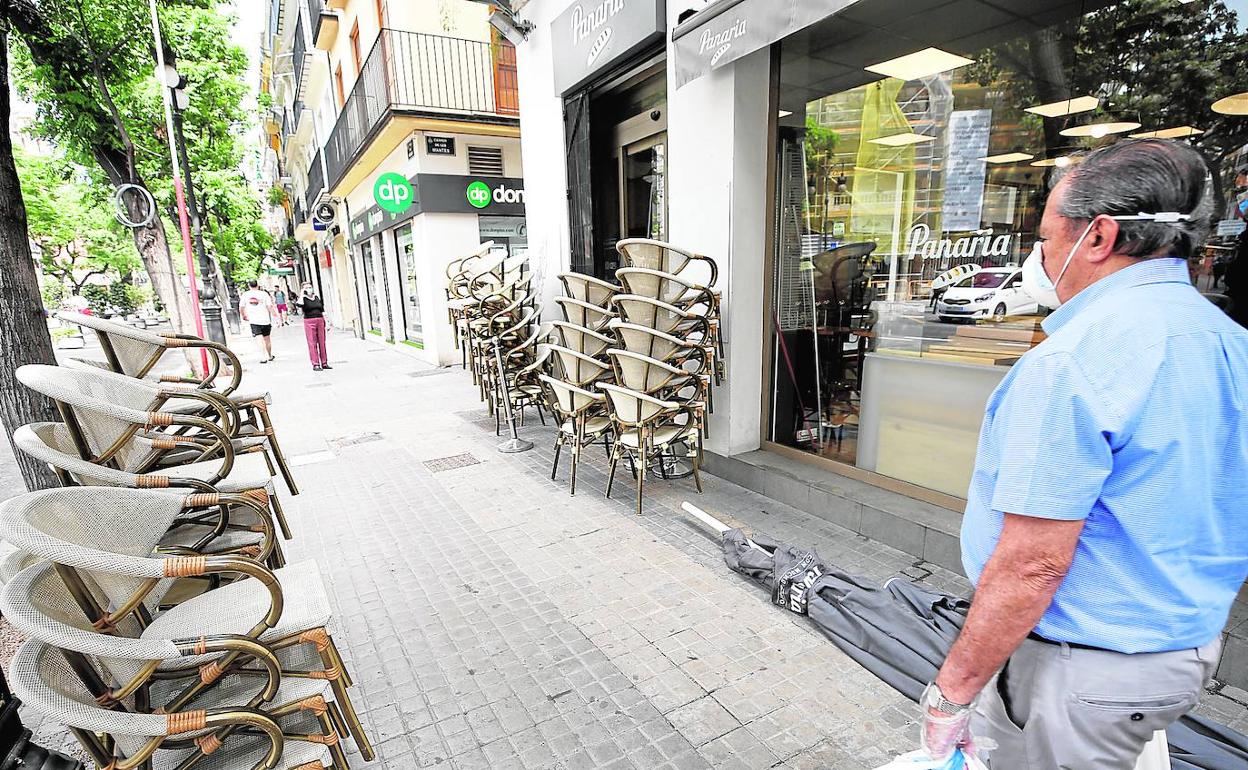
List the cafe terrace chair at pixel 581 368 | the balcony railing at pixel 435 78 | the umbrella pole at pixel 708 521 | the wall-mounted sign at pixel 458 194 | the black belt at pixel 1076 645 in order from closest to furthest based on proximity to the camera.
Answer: the black belt at pixel 1076 645 < the umbrella pole at pixel 708 521 < the cafe terrace chair at pixel 581 368 < the balcony railing at pixel 435 78 < the wall-mounted sign at pixel 458 194

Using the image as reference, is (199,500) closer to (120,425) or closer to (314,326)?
(120,425)

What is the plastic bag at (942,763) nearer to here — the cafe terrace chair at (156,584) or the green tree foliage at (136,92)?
the cafe terrace chair at (156,584)

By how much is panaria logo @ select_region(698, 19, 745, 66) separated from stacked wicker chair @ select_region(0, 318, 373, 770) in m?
3.62

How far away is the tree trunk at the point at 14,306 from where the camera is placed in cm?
281

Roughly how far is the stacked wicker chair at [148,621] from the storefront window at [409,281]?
10.9 metres

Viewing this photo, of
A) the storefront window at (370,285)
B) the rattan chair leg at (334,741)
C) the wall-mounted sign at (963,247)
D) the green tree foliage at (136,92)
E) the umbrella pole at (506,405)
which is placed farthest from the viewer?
the storefront window at (370,285)

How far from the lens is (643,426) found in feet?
14.5

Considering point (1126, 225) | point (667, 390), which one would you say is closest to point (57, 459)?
point (1126, 225)

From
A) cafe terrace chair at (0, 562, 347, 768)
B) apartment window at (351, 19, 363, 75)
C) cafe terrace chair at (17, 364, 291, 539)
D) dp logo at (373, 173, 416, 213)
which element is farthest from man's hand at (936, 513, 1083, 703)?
apartment window at (351, 19, 363, 75)

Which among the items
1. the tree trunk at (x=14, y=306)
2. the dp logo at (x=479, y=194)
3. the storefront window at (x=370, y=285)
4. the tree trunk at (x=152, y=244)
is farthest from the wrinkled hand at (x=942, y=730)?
the storefront window at (x=370, y=285)

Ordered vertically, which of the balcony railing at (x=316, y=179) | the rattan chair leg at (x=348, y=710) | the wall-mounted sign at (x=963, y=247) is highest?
the balcony railing at (x=316, y=179)

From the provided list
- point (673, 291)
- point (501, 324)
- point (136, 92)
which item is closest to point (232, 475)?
point (673, 291)

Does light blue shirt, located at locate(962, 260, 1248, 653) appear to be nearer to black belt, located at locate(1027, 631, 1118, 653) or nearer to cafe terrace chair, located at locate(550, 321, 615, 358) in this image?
black belt, located at locate(1027, 631, 1118, 653)

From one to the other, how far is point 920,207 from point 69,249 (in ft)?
136
